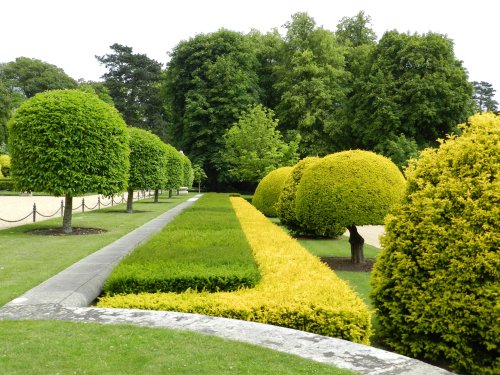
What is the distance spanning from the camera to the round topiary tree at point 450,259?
4949 mm

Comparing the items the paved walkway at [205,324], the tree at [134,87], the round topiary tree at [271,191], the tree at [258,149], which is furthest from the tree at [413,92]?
the tree at [134,87]

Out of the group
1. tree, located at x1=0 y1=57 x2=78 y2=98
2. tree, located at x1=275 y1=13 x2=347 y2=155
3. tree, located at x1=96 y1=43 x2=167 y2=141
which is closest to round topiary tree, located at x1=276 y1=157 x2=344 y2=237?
tree, located at x1=275 y1=13 x2=347 y2=155

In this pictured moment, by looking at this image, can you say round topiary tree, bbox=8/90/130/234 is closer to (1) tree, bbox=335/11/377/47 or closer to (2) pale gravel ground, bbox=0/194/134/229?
(2) pale gravel ground, bbox=0/194/134/229

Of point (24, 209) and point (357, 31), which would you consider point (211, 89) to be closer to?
point (357, 31)

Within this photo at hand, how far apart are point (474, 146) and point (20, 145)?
47.0 ft

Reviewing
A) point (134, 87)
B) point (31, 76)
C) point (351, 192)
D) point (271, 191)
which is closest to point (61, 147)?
point (351, 192)

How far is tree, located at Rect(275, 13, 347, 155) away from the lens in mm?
49125

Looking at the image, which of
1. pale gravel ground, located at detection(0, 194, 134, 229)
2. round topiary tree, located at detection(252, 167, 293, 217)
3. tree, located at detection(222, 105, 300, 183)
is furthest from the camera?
tree, located at detection(222, 105, 300, 183)

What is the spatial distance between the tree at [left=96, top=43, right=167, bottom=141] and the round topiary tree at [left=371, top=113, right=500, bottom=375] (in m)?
71.8

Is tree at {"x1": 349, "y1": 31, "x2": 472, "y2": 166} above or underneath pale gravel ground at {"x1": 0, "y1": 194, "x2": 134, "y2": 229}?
above

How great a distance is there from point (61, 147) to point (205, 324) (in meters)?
11.9

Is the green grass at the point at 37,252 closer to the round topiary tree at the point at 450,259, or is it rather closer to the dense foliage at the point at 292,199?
the round topiary tree at the point at 450,259

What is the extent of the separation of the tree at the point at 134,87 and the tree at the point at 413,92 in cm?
4151

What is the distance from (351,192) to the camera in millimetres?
11562
